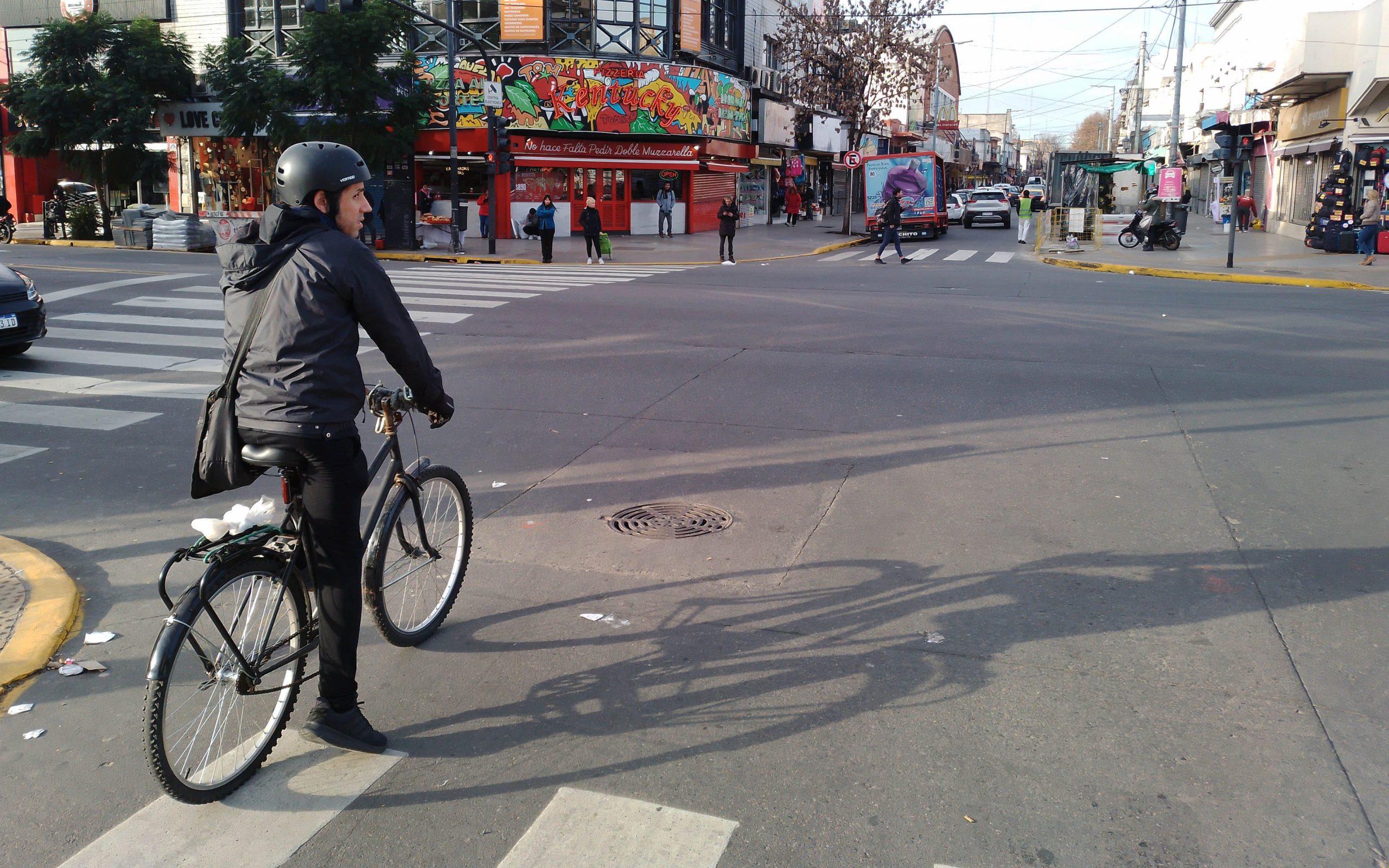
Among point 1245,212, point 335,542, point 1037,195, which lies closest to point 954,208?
point 1245,212

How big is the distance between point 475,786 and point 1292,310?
637 inches

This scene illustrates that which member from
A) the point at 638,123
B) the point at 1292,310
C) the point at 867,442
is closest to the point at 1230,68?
the point at 638,123

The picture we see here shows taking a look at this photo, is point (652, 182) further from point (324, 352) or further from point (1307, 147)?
point (324, 352)

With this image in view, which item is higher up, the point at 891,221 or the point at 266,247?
the point at 891,221

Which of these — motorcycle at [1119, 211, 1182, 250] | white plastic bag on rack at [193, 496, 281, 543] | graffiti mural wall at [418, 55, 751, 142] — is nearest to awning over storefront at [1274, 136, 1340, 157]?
motorcycle at [1119, 211, 1182, 250]

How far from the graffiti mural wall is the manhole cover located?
100ft

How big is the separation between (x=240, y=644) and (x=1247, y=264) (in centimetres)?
2616

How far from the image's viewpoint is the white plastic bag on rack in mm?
3506

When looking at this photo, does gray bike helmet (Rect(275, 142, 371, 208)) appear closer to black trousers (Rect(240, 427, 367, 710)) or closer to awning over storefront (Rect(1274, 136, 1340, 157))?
black trousers (Rect(240, 427, 367, 710))

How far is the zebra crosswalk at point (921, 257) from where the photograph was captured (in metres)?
28.0

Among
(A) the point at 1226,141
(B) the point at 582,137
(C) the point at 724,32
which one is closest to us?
(A) the point at 1226,141

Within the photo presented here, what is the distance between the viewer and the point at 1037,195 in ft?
232

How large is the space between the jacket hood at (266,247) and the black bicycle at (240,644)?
1.85ft

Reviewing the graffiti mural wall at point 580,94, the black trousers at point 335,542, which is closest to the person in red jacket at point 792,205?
the graffiti mural wall at point 580,94
